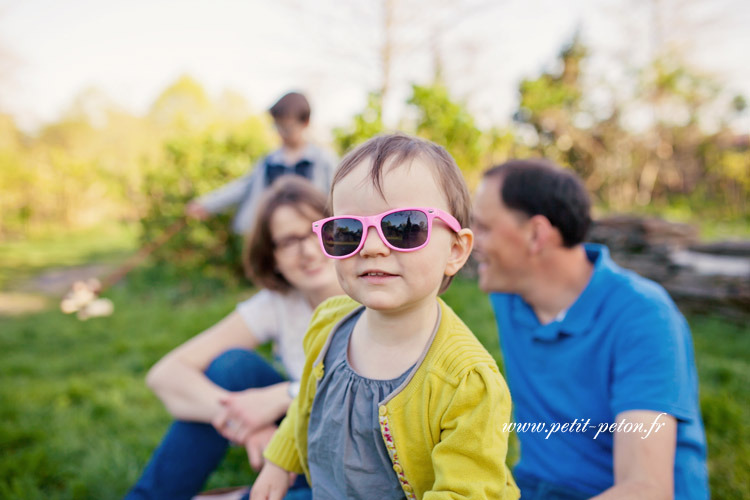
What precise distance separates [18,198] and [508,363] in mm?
15927

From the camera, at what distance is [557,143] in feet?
37.4

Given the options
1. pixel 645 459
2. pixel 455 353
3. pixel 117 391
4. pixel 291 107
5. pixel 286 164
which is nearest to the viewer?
pixel 455 353

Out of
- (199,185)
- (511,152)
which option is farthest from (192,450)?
(511,152)

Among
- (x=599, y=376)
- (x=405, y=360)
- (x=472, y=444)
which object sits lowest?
(x=599, y=376)

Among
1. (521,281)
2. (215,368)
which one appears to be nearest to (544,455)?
(521,281)

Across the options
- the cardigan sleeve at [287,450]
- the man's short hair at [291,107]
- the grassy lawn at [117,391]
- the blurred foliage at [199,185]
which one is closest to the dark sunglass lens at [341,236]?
the cardigan sleeve at [287,450]

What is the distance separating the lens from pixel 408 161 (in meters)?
1.08

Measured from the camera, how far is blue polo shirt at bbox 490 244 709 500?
1508mm

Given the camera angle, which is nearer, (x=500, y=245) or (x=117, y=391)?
(x=500, y=245)

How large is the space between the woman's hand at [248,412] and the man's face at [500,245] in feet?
3.06

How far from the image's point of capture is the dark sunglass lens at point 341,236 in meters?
1.08

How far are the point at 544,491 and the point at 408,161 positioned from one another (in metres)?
1.39

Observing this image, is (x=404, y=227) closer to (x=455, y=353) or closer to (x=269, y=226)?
(x=455, y=353)

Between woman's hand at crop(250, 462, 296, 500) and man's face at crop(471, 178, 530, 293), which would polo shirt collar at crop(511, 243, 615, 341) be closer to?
man's face at crop(471, 178, 530, 293)
